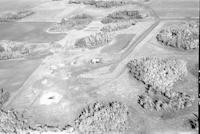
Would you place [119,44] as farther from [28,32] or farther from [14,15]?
[14,15]

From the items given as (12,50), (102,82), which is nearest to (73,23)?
(12,50)

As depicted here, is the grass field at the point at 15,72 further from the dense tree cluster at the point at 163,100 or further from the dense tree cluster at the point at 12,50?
the dense tree cluster at the point at 163,100

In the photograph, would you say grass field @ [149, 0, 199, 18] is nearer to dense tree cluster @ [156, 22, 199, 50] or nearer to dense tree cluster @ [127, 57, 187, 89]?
dense tree cluster @ [156, 22, 199, 50]

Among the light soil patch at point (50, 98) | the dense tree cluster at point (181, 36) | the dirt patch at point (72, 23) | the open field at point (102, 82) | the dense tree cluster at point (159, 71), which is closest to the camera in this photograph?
the open field at point (102, 82)

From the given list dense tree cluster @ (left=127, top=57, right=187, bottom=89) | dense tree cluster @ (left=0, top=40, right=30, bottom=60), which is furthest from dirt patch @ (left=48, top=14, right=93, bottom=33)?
dense tree cluster @ (left=127, top=57, right=187, bottom=89)

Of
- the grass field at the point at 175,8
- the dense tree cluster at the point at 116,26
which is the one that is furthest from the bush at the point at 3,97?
the grass field at the point at 175,8
